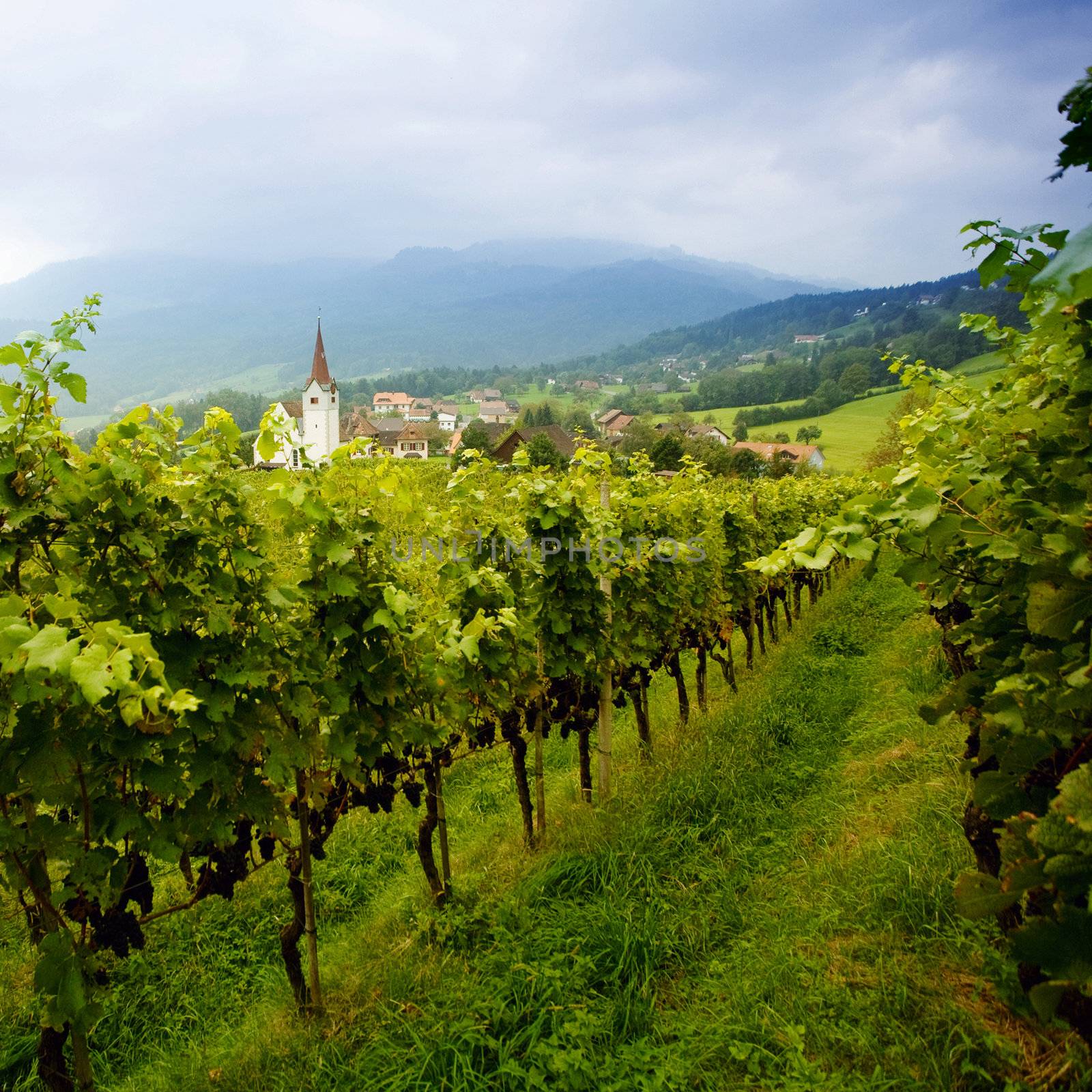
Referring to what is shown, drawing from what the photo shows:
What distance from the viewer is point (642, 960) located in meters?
3.48

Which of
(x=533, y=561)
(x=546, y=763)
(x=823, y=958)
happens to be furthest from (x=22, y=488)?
(x=546, y=763)

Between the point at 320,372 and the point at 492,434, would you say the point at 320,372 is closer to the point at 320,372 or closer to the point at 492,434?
the point at 320,372

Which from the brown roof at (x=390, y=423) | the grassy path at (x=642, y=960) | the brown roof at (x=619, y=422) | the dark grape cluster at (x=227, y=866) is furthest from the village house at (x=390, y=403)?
the dark grape cluster at (x=227, y=866)

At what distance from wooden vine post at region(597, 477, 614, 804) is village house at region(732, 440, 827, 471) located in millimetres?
56486

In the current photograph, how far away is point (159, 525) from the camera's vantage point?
2.81 meters

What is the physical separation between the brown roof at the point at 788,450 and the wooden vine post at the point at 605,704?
185 feet

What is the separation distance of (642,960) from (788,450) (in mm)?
67021

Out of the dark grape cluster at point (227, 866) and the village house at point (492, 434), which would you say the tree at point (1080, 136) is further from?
the village house at point (492, 434)

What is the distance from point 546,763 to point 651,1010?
14.0 ft

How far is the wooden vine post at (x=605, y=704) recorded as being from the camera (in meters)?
5.45

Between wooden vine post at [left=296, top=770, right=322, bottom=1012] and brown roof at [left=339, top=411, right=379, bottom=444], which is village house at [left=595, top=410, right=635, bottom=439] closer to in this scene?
brown roof at [left=339, top=411, right=379, bottom=444]

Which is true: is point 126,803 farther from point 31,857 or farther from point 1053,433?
point 1053,433

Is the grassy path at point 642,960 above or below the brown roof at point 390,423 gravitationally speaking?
below

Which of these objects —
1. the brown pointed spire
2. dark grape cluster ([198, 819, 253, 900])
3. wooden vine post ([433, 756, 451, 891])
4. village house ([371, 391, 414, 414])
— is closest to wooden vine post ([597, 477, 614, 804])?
wooden vine post ([433, 756, 451, 891])
